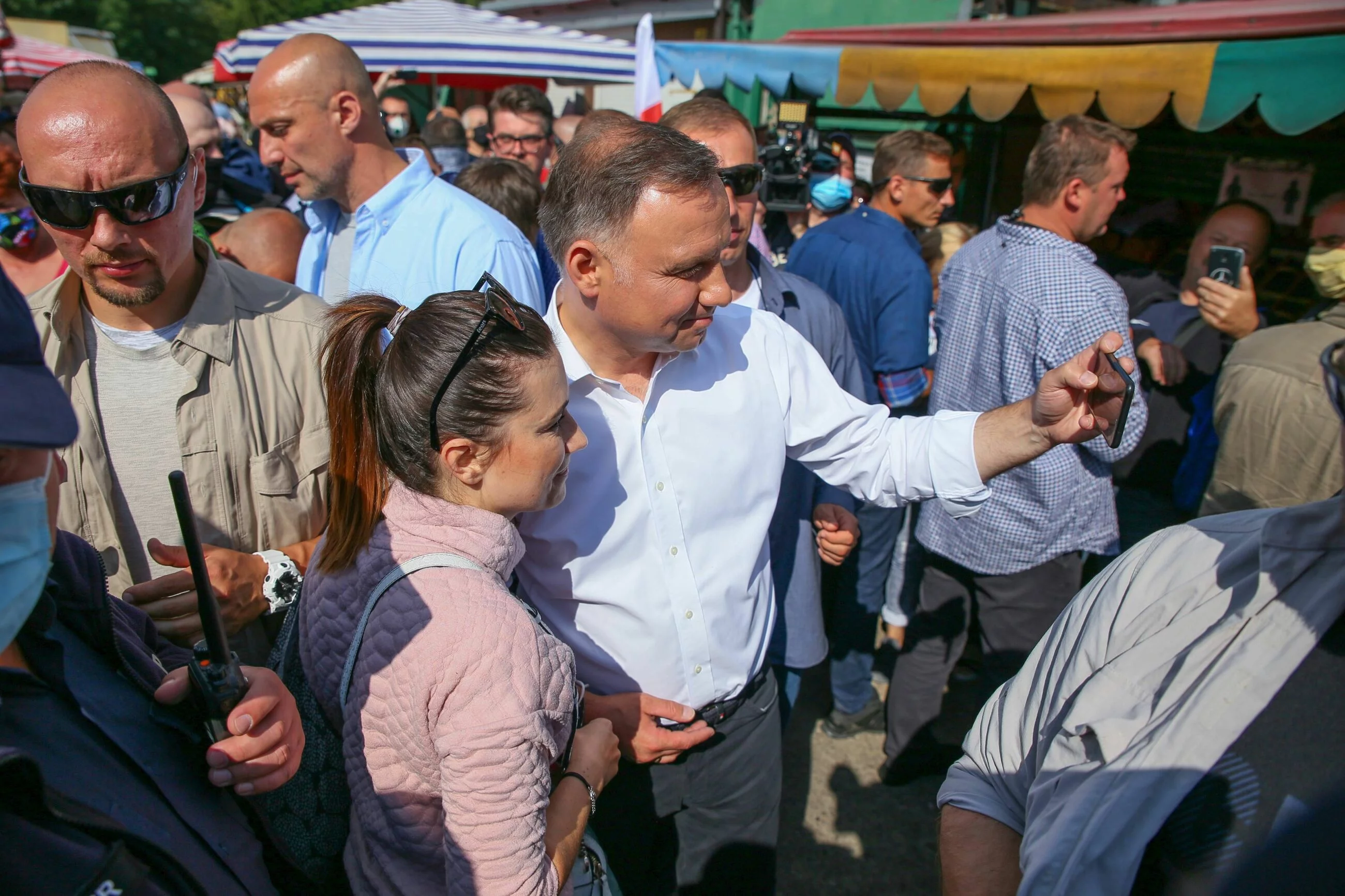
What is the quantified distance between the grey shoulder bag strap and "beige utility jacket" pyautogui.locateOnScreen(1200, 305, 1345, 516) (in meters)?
2.31

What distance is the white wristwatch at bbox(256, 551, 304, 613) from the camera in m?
1.93

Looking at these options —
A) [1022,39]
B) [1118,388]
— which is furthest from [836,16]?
[1118,388]

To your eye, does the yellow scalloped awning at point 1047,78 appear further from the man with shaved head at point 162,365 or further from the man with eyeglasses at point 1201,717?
the man with shaved head at point 162,365

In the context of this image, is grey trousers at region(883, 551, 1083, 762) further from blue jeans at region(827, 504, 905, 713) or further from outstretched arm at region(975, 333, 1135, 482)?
outstretched arm at region(975, 333, 1135, 482)

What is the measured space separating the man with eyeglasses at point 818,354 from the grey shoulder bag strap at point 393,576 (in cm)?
114

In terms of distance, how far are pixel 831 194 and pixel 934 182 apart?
1.27 meters

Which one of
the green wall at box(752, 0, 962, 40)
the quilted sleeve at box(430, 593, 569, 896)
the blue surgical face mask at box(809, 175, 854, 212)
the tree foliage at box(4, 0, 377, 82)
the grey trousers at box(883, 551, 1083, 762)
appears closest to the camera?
the quilted sleeve at box(430, 593, 569, 896)

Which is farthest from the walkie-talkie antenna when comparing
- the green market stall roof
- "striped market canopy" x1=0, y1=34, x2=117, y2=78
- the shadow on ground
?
"striped market canopy" x1=0, y1=34, x2=117, y2=78

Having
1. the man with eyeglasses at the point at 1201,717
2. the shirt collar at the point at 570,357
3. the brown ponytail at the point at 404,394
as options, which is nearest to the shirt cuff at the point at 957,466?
the man with eyeglasses at the point at 1201,717

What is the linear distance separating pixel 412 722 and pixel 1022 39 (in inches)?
218

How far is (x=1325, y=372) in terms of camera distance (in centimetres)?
113

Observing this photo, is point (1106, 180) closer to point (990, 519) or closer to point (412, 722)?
point (990, 519)

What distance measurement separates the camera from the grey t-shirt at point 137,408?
195cm

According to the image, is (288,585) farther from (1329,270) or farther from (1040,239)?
(1329,270)
